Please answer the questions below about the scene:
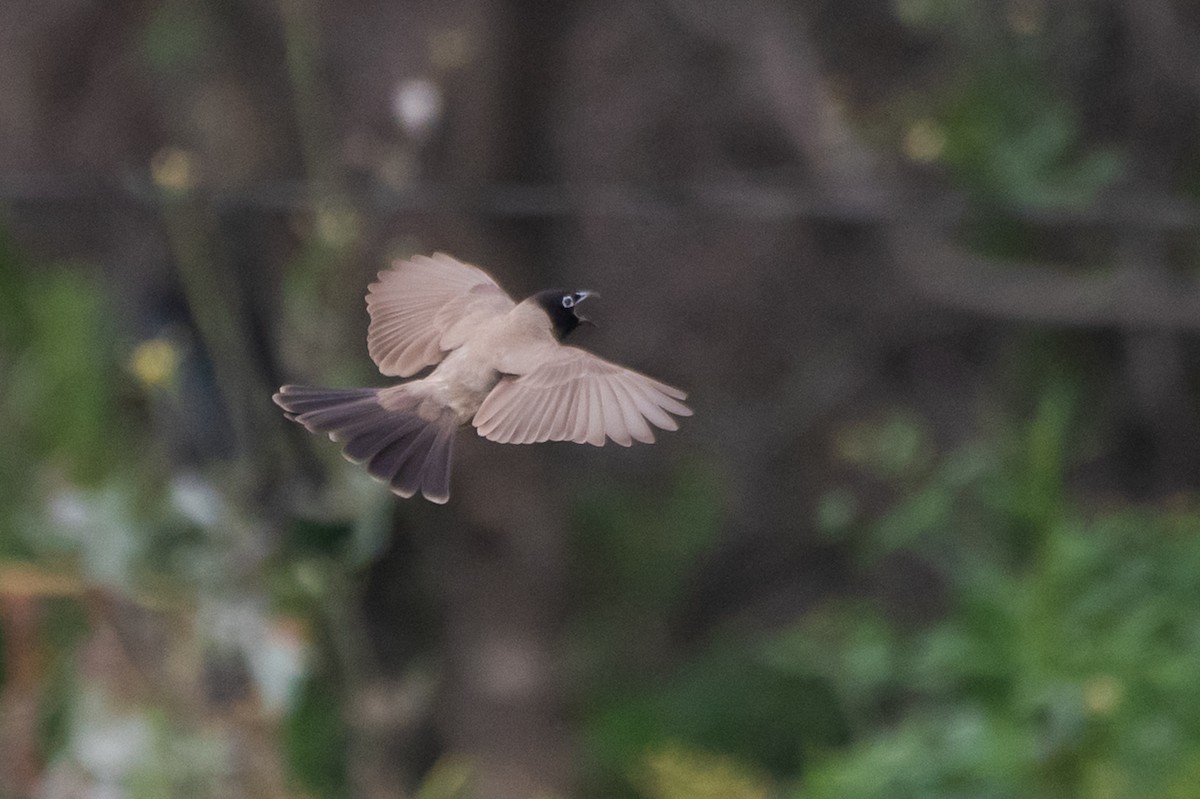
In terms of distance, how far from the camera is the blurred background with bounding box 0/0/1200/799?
245 cm

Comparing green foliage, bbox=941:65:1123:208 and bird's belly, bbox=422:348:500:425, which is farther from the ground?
green foliage, bbox=941:65:1123:208

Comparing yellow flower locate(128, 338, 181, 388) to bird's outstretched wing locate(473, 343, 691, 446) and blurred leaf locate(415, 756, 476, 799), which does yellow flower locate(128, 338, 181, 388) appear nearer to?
bird's outstretched wing locate(473, 343, 691, 446)

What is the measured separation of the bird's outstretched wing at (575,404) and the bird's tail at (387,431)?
0.11 feet

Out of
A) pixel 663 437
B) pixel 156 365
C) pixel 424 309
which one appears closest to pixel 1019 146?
pixel 156 365

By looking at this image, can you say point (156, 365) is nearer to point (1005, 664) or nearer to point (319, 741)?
point (1005, 664)

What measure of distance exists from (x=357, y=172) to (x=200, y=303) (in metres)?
0.58

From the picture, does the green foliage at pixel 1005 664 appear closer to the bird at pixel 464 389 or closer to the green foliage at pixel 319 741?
the green foliage at pixel 319 741

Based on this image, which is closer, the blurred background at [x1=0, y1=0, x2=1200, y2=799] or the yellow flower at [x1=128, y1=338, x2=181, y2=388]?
the yellow flower at [x1=128, y1=338, x2=181, y2=388]

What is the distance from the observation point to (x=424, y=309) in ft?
3.76

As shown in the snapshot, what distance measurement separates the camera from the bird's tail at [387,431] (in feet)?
2.85

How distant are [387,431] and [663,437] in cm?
465

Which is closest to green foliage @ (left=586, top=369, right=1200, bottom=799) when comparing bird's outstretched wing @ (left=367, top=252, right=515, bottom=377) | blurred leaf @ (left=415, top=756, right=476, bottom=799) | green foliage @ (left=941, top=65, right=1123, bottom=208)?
blurred leaf @ (left=415, top=756, right=476, bottom=799)

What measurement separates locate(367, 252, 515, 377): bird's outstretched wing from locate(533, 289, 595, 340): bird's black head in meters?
0.10

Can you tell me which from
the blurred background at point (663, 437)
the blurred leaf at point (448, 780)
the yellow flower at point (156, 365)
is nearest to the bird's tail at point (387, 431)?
the blurred background at point (663, 437)
